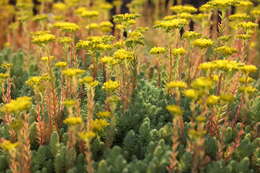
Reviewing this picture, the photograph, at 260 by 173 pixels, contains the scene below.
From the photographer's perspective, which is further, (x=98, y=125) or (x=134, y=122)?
(x=134, y=122)

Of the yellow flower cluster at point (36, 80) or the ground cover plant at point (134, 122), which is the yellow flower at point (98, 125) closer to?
the ground cover plant at point (134, 122)

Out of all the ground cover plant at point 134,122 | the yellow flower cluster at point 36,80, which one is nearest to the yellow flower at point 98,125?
the ground cover plant at point 134,122

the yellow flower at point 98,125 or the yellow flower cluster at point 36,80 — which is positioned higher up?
the yellow flower cluster at point 36,80

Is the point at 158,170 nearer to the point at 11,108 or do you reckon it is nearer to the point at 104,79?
the point at 11,108

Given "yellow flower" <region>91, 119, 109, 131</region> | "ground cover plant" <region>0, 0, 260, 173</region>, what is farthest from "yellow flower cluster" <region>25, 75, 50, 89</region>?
"yellow flower" <region>91, 119, 109, 131</region>

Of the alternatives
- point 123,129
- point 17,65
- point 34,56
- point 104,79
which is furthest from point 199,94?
point 34,56

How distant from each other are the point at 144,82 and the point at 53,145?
136 cm

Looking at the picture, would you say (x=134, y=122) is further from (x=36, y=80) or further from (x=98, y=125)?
(x=36, y=80)

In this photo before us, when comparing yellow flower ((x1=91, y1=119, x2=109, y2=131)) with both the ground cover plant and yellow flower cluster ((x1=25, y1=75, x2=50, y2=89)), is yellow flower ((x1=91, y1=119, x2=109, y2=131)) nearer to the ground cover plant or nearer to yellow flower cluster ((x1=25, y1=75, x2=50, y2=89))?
the ground cover plant

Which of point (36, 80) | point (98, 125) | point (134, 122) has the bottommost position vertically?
point (134, 122)

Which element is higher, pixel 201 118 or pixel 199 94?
pixel 199 94

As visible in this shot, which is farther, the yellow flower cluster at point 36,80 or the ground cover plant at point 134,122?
the yellow flower cluster at point 36,80

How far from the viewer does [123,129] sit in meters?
3.09

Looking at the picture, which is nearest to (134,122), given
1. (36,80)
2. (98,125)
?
(98,125)
